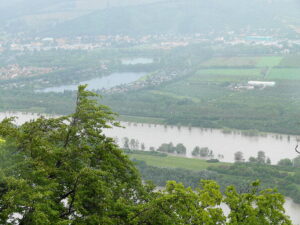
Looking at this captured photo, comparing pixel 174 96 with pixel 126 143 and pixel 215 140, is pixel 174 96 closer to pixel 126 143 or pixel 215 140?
pixel 215 140

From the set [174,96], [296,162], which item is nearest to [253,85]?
[174,96]

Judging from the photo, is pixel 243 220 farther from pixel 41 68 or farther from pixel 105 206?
pixel 41 68

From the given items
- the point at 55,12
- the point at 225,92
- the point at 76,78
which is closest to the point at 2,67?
the point at 76,78

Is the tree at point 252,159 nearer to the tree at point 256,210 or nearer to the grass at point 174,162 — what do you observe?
the grass at point 174,162

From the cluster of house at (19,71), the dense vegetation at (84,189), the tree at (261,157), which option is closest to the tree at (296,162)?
the tree at (261,157)

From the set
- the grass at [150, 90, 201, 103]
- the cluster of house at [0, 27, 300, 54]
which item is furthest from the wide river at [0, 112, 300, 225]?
the cluster of house at [0, 27, 300, 54]

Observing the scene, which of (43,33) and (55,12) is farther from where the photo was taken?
(55,12)
